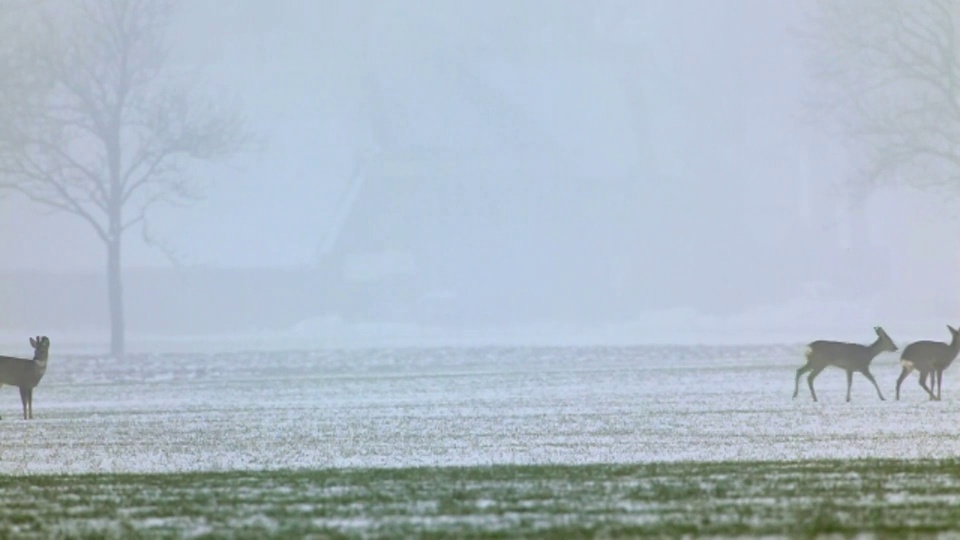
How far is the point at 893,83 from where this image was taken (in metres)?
43.6

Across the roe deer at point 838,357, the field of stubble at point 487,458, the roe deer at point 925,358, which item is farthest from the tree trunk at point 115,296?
the roe deer at point 925,358

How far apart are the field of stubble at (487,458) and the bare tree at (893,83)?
44.5 feet

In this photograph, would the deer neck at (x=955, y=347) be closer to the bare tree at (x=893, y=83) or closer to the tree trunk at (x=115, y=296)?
the bare tree at (x=893, y=83)

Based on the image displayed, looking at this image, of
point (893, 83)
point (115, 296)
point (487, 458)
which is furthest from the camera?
point (893, 83)

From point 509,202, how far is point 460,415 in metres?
24.1

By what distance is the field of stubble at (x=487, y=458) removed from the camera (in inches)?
446

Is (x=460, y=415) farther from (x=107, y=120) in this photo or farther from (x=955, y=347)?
(x=107, y=120)

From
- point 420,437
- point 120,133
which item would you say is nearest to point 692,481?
point 420,437

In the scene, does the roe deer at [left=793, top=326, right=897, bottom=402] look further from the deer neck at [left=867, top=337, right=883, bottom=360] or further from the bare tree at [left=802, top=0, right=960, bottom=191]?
the bare tree at [left=802, top=0, right=960, bottom=191]

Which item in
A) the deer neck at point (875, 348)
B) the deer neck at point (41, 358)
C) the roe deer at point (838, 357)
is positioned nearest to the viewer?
the deer neck at point (41, 358)

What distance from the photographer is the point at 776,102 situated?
145 ft

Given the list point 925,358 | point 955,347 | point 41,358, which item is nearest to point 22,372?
point 41,358

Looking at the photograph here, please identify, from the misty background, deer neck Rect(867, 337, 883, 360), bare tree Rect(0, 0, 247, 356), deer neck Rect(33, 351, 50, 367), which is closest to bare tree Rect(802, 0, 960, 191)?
the misty background

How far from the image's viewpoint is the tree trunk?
1692 inches
